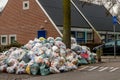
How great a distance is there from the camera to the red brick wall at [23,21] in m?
42.2

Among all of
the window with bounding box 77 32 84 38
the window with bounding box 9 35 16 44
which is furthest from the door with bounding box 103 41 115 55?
the window with bounding box 9 35 16 44

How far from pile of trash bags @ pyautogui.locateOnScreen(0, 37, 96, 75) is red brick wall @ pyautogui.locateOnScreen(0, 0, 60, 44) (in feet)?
65.7

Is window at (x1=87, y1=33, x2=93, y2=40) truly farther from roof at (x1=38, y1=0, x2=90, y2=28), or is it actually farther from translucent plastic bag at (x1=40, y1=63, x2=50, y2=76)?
translucent plastic bag at (x1=40, y1=63, x2=50, y2=76)

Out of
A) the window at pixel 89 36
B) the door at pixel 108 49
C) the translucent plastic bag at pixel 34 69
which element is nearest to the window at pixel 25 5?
the window at pixel 89 36

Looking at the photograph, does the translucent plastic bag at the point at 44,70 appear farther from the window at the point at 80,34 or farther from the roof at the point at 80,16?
the window at the point at 80,34

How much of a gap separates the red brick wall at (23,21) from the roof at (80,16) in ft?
3.48

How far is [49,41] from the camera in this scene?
2091cm

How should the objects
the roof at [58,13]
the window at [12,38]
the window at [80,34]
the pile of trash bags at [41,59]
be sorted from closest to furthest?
1. the pile of trash bags at [41,59]
2. the roof at [58,13]
3. the window at [80,34]
4. the window at [12,38]

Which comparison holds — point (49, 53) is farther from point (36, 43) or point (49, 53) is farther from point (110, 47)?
point (110, 47)

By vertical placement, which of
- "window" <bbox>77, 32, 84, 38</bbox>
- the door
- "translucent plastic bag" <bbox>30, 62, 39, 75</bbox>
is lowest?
"translucent plastic bag" <bbox>30, 62, 39, 75</bbox>

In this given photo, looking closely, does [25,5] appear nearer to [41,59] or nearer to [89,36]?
[89,36]

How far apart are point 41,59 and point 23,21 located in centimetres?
2765

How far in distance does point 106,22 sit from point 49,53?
34.2 m

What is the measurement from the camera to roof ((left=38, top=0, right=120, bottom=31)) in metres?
42.4
